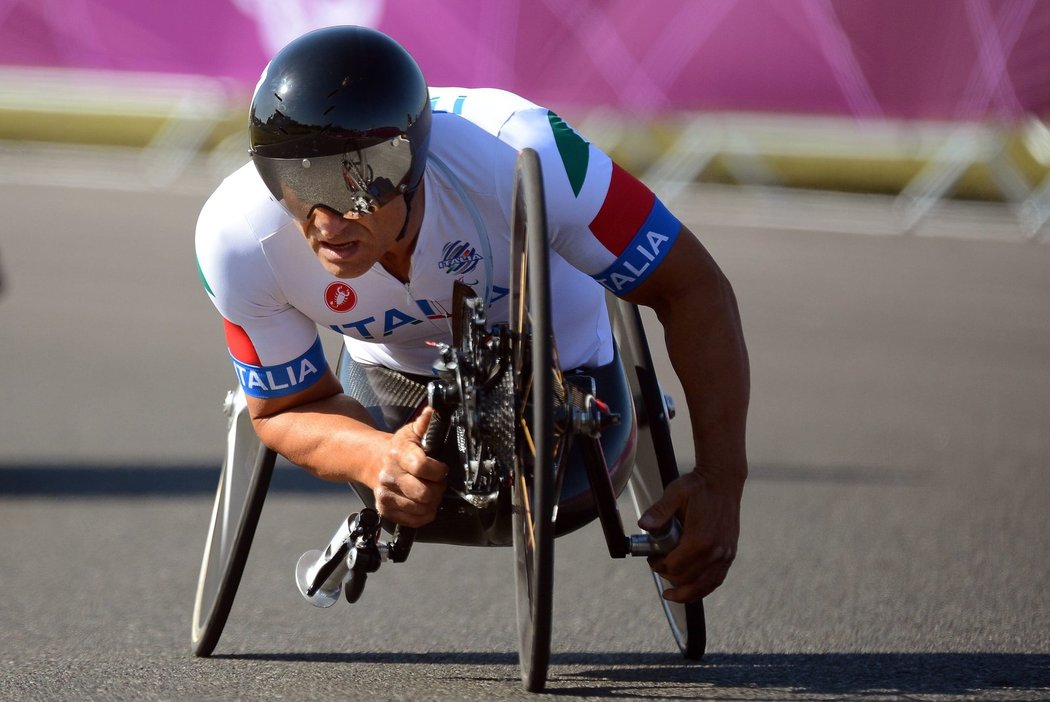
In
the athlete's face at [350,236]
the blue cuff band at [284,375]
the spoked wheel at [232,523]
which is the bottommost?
the spoked wheel at [232,523]

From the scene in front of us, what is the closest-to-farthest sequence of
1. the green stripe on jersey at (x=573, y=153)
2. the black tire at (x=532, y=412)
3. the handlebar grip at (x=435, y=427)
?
the black tire at (x=532, y=412), the handlebar grip at (x=435, y=427), the green stripe on jersey at (x=573, y=153)

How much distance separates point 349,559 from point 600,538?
7.31ft

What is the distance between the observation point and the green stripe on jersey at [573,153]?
3.38m

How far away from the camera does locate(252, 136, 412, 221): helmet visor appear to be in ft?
10.8

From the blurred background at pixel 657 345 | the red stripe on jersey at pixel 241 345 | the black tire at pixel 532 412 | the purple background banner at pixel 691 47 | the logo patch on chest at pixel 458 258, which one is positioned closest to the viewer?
the black tire at pixel 532 412

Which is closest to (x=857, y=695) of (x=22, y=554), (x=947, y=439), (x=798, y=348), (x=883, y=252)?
(x=22, y=554)

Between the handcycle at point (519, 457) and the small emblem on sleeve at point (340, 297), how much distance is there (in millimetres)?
332

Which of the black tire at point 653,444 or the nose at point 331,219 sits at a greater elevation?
the nose at point 331,219

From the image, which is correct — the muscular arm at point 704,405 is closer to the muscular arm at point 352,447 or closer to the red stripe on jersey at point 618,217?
the red stripe on jersey at point 618,217

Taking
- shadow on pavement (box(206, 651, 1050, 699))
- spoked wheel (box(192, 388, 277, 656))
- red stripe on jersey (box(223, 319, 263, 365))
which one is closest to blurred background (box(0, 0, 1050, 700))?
shadow on pavement (box(206, 651, 1050, 699))

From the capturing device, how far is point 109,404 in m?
7.84

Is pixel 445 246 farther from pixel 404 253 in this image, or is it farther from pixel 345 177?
pixel 345 177

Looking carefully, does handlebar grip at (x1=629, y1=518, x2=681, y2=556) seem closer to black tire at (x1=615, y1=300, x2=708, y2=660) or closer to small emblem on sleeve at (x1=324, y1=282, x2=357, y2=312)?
black tire at (x1=615, y1=300, x2=708, y2=660)

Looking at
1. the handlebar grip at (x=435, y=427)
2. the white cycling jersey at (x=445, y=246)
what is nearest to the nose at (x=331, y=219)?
the white cycling jersey at (x=445, y=246)
